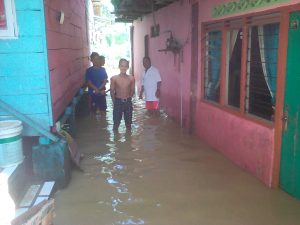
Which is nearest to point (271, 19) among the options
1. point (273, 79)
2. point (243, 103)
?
point (273, 79)

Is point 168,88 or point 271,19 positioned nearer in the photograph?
point 271,19

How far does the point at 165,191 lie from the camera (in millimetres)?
4805

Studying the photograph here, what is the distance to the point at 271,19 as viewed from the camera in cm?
472

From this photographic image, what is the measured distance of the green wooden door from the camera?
166 inches

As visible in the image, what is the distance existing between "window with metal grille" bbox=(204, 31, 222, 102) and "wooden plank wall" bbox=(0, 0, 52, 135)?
127 inches

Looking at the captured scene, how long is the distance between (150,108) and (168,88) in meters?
1.41

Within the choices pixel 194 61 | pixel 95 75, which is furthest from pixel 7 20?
pixel 95 75

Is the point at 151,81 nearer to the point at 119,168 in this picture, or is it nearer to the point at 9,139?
the point at 119,168

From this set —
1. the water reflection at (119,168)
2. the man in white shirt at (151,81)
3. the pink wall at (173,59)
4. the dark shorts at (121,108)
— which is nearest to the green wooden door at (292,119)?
the water reflection at (119,168)

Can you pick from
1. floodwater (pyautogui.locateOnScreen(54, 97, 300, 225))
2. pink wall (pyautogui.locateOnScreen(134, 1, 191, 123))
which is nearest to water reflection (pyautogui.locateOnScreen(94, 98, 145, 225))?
floodwater (pyautogui.locateOnScreen(54, 97, 300, 225))

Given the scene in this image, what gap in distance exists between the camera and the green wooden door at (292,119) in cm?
421

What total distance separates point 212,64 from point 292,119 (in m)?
2.79

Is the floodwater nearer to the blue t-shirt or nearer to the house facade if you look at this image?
the house facade

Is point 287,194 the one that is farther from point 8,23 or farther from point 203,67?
point 8,23
